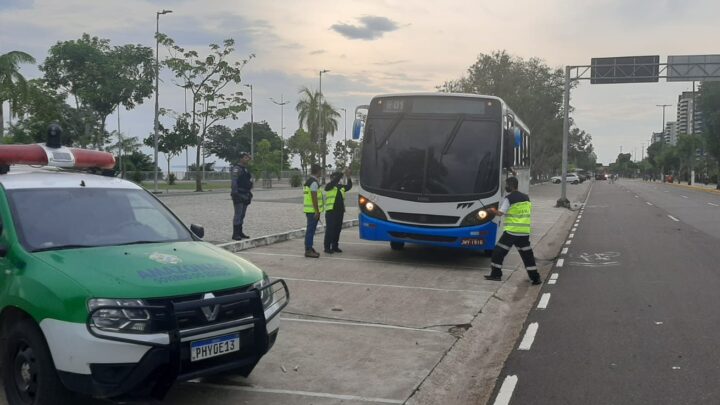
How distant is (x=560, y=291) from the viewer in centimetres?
1029

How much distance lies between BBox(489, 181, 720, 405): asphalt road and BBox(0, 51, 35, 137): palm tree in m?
26.9

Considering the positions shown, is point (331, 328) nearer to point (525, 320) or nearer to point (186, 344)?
point (525, 320)

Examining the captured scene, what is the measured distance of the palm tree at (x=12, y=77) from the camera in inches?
1203

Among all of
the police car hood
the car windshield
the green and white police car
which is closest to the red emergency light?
the green and white police car

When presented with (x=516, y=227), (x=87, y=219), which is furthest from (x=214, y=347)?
(x=516, y=227)

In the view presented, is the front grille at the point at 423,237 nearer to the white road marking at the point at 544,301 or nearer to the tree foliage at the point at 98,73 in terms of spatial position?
the white road marking at the point at 544,301

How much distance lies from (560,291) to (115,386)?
24.8 feet

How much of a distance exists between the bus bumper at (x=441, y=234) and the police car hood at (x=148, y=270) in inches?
270

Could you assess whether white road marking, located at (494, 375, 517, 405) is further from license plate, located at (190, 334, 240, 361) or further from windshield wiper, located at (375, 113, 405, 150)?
windshield wiper, located at (375, 113, 405, 150)

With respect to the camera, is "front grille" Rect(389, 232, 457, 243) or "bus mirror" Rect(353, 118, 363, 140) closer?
"front grille" Rect(389, 232, 457, 243)

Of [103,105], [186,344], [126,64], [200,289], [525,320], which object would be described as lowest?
[525,320]

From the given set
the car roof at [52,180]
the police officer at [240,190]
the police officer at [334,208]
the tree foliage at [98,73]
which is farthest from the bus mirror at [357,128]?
the tree foliage at [98,73]

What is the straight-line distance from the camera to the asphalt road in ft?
18.4

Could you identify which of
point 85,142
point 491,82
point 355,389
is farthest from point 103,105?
point 355,389
